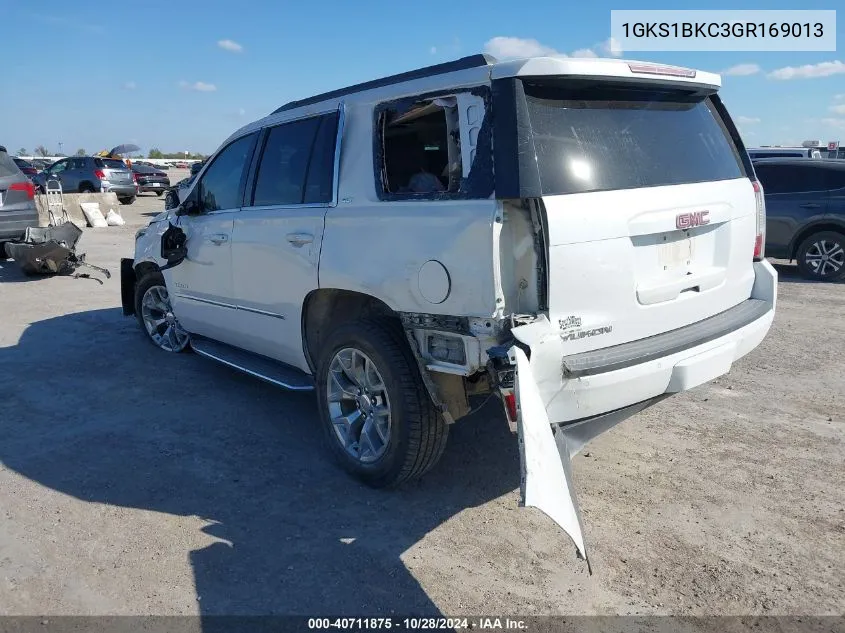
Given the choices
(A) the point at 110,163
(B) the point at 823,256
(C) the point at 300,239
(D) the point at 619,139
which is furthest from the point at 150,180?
Result: (D) the point at 619,139

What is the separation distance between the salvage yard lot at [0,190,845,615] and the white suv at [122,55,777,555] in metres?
0.44

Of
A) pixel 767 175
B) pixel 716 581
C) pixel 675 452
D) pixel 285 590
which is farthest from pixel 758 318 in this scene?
pixel 767 175

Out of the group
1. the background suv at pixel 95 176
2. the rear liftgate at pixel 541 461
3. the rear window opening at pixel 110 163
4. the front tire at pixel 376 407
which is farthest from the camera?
the rear window opening at pixel 110 163

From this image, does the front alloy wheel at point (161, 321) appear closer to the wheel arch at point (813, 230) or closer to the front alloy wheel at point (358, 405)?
the front alloy wheel at point (358, 405)

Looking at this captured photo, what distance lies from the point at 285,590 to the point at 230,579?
0.27m

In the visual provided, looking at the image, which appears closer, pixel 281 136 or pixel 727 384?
pixel 281 136

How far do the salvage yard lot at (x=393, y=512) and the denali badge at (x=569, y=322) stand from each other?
3.51 ft

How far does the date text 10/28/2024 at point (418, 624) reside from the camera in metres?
2.77

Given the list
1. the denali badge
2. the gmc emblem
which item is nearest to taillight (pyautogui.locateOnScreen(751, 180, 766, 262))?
the gmc emblem

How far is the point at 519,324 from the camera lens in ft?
9.82

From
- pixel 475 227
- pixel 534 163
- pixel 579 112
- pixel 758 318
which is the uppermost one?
pixel 579 112

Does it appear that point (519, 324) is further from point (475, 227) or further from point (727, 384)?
point (727, 384)

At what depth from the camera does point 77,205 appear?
17797 mm

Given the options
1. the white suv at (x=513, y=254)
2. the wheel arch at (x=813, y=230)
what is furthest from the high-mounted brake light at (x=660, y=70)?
Answer: the wheel arch at (x=813, y=230)
